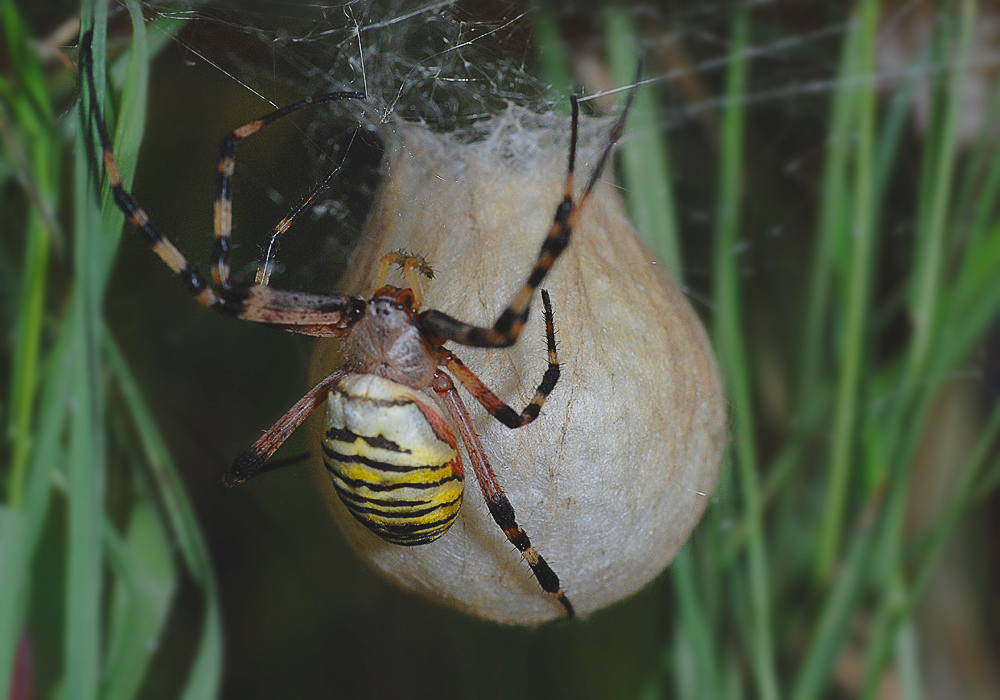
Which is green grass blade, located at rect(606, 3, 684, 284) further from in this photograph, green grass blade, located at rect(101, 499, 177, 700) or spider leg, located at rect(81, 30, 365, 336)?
green grass blade, located at rect(101, 499, 177, 700)

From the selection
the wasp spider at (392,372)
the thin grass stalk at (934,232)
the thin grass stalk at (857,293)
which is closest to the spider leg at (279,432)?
the wasp spider at (392,372)

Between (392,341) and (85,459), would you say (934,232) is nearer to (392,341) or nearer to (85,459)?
(392,341)

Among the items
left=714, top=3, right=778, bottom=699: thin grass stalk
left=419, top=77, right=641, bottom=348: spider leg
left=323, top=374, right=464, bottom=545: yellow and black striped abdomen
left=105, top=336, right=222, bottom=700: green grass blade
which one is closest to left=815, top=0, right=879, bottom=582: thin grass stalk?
left=714, top=3, right=778, bottom=699: thin grass stalk

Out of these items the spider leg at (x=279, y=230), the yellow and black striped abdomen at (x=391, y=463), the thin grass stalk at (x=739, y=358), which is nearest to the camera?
the yellow and black striped abdomen at (x=391, y=463)

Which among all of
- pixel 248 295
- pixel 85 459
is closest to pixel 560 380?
pixel 248 295

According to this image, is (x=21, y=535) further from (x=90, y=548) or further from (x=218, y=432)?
(x=218, y=432)

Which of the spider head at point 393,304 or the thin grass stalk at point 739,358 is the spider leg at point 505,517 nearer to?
the spider head at point 393,304
